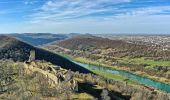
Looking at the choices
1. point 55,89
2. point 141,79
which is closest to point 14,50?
point 141,79

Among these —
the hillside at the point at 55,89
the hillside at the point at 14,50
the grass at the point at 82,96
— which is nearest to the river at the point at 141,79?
the hillside at the point at 55,89

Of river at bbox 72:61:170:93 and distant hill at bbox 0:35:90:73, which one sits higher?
distant hill at bbox 0:35:90:73

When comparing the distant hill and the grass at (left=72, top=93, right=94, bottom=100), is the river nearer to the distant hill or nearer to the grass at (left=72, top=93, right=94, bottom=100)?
the distant hill

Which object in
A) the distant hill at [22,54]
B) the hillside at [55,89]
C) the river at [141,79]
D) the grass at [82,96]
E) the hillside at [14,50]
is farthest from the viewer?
the hillside at [14,50]

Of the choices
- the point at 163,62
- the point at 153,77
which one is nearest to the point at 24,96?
the point at 153,77

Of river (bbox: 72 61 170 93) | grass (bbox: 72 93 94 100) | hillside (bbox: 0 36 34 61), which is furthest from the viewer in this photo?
hillside (bbox: 0 36 34 61)

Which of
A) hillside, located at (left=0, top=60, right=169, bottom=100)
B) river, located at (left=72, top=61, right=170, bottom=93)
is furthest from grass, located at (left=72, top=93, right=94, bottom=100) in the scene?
river, located at (left=72, top=61, right=170, bottom=93)

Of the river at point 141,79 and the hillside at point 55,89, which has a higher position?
the hillside at point 55,89

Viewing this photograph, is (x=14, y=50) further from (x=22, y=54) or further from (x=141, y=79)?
(x=141, y=79)

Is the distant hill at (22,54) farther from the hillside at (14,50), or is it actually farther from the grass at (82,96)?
the grass at (82,96)

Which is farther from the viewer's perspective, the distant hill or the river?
the distant hill

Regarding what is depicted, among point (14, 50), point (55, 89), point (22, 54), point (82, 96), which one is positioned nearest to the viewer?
point (82, 96)

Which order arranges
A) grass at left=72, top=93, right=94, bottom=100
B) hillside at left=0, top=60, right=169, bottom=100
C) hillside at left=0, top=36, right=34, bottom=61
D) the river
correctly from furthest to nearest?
hillside at left=0, top=36, right=34, bottom=61 < the river < hillside at left=0, top=60, right=169, bottom=100 < grass at left=72, top=93, right=94, bottom=100
